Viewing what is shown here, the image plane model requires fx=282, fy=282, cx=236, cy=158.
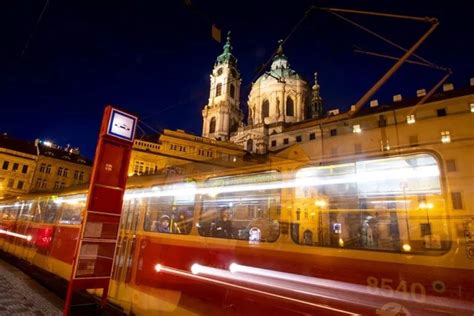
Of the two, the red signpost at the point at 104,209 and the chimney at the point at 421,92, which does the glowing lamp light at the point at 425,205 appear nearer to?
the red signpost at the point at 104,209

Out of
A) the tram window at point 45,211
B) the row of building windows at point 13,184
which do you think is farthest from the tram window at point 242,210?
the row of building windows at point 13,184

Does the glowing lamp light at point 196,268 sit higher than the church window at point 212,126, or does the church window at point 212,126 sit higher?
the church window at point 212,126

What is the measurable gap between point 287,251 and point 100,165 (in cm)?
395

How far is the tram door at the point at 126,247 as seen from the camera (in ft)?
20.7

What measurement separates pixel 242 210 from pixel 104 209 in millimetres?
2823

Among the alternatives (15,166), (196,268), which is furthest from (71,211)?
(15,166)

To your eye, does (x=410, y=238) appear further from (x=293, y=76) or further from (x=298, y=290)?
(x=293, y=76)

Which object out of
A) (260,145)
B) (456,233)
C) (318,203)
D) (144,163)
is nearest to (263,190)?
(318,203)

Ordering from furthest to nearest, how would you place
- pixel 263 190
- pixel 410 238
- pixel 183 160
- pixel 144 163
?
1. pixel 183 160
2. pixel 144 163
3. pixel 263 190
4. pixel 410 238

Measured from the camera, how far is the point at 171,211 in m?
5.72

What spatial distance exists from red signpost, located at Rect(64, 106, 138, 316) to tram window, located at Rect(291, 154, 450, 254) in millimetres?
3721

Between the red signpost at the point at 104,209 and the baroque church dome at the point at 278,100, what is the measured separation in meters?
44.7

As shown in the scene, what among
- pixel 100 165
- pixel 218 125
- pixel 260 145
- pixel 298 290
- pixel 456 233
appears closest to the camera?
pixel 456 233

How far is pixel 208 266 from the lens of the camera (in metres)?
4.74
